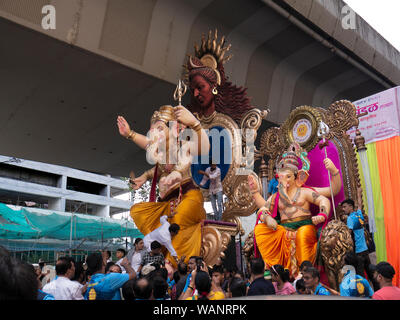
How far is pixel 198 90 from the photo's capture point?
23.3 feet

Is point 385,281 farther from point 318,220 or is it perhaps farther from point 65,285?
point 65,285

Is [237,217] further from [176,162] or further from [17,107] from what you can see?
[17,107]

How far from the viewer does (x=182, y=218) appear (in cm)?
609

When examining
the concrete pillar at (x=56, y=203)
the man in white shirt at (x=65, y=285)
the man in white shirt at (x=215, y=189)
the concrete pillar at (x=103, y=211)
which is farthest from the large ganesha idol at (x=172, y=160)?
the concrete pillar at (x=103, y=211)

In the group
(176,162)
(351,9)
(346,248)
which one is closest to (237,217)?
(176,162)

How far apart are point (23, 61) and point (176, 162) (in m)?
2.89

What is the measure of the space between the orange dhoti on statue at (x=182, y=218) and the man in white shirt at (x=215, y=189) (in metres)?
0.49

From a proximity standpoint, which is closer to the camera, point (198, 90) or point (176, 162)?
point (176, 162)

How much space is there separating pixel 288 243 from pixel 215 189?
1.74 m

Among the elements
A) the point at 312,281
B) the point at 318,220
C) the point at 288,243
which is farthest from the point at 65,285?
the point at 318,220

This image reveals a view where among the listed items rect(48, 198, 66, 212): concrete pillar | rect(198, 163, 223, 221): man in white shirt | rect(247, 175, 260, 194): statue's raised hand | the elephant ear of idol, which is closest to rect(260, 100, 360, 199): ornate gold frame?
the elephant ear of idol

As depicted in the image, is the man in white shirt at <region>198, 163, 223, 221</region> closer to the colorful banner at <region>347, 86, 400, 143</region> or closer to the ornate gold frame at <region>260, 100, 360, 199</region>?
the ornate gold frame at <region>260, 100, 360, 199</region>

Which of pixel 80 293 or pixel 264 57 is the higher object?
pixel 264 57

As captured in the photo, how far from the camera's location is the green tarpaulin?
10961 millimetres
